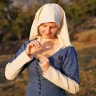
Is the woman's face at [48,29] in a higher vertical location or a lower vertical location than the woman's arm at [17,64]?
higher

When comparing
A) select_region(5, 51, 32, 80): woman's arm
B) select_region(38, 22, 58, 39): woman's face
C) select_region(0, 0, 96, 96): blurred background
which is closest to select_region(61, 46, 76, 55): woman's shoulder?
select_region(38, 22, 58, 39): woman's face

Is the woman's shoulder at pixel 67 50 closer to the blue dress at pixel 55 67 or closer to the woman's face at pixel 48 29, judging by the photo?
the blue dress at pixel 55 67

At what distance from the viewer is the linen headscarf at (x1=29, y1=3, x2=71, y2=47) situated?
1982 mm

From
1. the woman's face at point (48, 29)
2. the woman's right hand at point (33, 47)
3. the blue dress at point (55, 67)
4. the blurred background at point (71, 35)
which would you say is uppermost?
the woman's face at point (48, 29)

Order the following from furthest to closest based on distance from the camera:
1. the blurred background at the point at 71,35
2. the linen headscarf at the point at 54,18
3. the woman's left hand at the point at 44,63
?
the blurred background at the point at 71,35, the linen headscarf at the point at 54,18, the woman's left hand at the point at 44,63

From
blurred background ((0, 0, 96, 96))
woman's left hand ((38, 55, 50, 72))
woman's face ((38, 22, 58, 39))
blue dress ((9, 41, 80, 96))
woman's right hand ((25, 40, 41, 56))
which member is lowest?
blurred background ((0, 0, 96, 96))

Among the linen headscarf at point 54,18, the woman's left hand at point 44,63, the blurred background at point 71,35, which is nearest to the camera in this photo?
the woman's left hand at point 44,63

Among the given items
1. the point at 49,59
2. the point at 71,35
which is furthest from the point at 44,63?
the point at 71,35

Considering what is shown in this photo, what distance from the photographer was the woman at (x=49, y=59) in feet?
6.33

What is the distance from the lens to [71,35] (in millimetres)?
17328

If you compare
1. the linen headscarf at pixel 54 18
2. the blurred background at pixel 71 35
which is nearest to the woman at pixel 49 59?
the linen headscarf at pixel 54 18

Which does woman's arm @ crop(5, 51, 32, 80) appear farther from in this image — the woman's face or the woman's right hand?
the woman's face

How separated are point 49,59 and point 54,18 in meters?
0.27

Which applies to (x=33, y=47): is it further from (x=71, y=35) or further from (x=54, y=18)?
(x=71, y=35)
